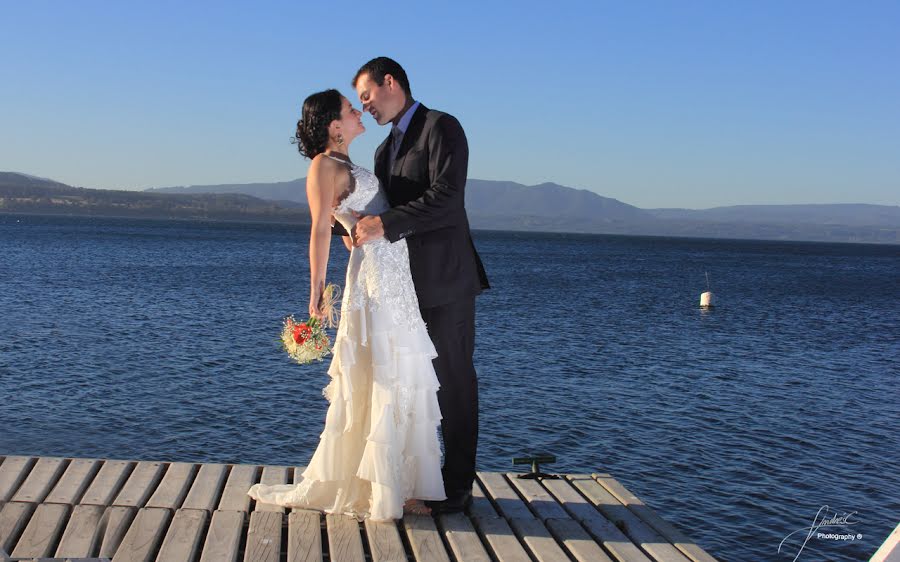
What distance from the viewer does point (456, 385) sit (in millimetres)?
5906

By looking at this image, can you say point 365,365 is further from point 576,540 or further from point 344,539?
point 576,540

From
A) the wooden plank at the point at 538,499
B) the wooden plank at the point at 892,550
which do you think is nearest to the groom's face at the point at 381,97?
the wooden plank at the point at 538,499

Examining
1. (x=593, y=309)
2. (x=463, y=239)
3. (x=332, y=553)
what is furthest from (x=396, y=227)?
(x=593, y=309)

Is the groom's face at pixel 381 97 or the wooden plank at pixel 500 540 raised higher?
the groom's face at pixel 381 97

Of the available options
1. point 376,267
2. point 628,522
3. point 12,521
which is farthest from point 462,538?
point 12,521

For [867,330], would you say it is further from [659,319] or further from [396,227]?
[396,227]

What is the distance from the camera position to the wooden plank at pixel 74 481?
5.88 metres

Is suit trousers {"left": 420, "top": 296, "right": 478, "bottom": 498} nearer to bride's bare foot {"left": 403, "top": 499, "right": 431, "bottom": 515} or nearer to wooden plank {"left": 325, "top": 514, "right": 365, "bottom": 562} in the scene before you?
bride's bare foot {"left": 403, "top": 499, "right": 431, "bottom": 515}

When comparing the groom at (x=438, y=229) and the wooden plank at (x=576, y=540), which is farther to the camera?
the groom at (x=438, y=229)

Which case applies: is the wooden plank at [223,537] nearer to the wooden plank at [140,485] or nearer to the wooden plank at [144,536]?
the wooden plank at [144,536]

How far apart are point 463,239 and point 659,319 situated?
125 ft

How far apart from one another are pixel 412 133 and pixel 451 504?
238cm

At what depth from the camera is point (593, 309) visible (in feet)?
152
